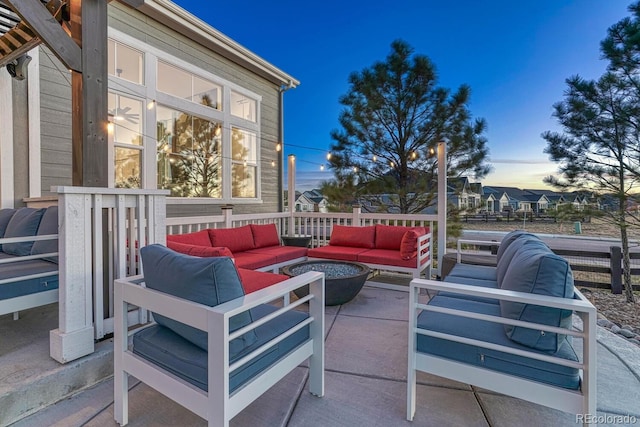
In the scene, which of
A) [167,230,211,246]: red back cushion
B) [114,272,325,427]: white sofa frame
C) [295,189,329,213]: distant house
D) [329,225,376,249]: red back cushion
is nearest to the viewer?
[114,272,325,427]: white sofa frame

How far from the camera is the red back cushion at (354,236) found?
15.8ft

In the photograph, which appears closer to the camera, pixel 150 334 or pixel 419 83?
pixel 150 334

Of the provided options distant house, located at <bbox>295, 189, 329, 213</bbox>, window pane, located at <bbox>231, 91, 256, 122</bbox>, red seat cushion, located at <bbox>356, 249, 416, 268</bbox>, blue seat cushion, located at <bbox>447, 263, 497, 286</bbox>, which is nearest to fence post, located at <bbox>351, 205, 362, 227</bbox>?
red seat cushion, located at <bbox>356, 249, 416, 268</bbox>

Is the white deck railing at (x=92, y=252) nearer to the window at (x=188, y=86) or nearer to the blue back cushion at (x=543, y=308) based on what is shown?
the blue back cushion at (x=543, y=308)

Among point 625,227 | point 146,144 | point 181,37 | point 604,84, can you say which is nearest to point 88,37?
point 146,144

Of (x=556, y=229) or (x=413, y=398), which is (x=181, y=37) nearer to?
(x=413, y=398)

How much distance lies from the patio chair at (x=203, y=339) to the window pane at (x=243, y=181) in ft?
16.9

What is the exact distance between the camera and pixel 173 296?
1367mm

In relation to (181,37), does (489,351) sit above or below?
below

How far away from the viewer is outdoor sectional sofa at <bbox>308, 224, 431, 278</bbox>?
407 cm

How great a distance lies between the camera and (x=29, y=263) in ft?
8.14

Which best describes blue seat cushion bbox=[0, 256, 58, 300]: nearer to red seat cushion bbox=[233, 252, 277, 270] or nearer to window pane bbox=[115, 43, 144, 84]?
red seat cushion bbox=[233, 252, 277, 270]

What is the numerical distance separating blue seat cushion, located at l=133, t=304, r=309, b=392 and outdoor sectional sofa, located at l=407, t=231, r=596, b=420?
724mm

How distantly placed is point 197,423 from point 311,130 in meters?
11.0
